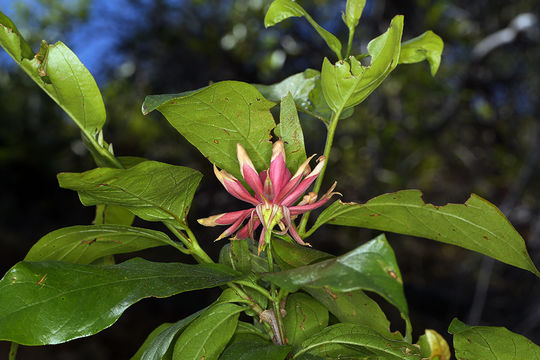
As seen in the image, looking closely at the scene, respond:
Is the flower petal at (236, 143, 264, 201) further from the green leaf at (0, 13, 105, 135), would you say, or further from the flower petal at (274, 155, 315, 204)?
the green leaf at (0, 13, 105, 135)

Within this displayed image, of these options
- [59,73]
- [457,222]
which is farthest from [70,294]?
[457,222]

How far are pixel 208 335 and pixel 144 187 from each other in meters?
0.13

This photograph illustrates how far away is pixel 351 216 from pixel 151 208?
0.17 metres

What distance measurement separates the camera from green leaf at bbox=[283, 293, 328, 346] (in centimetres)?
43

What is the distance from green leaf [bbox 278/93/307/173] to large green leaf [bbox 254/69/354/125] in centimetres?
9

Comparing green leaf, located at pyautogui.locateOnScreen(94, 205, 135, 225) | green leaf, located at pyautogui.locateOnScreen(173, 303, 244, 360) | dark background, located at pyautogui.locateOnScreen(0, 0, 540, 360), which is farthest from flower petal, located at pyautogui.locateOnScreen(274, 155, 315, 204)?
dark background, located at pyautogui.locateOnScreen(0, 0, 540, 360)

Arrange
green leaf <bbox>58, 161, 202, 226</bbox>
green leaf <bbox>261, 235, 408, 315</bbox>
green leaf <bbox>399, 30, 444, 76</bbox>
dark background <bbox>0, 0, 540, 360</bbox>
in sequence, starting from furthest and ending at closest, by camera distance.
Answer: dark background <bbox>0, 0, 540, 360</bbox> → green leaf <bbox>399, 30, 444, 76</bbox> → green leaf <bbox>58, 161, 202, 226</bbox> → green leaf <bbox>261, 235, 408, 315</bbox>

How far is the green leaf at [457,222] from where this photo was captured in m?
0.38

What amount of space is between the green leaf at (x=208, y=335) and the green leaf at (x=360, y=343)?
60mm

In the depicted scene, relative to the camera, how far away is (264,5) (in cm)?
263

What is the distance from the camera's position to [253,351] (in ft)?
1.20

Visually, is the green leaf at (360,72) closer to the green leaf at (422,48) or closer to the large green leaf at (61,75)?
the green leaf at (422,48)

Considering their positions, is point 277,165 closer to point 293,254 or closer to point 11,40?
point 293,254

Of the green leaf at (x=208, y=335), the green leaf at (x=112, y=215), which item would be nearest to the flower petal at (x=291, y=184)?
the green leaf at (x=208, y=335)
